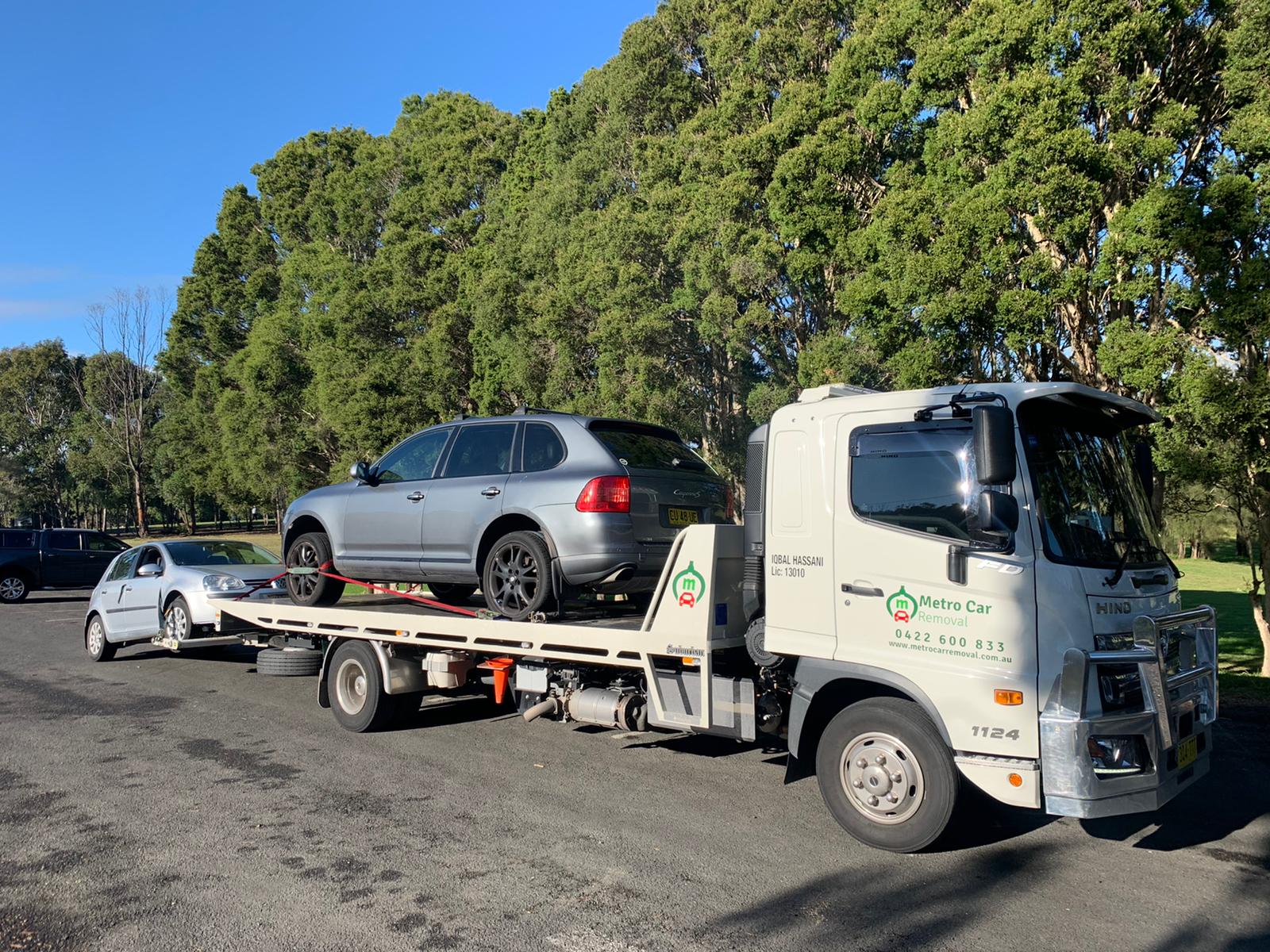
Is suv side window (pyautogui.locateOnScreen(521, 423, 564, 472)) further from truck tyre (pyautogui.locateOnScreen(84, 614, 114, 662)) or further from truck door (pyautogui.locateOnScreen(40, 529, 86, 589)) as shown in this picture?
truck door (pyautogui.locateOnScreen(40, 529, 86, 589))

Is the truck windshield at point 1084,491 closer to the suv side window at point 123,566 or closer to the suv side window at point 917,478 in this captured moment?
the suv side window at point 917,478

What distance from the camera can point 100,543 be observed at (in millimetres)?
24062

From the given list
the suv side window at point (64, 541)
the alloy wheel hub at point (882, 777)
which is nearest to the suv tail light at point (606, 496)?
the alloy wheel hub at point (882, 777)

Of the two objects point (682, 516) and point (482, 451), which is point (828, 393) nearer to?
point (682, 516)

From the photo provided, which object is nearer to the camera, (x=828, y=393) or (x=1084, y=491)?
(x=1084, y=491)

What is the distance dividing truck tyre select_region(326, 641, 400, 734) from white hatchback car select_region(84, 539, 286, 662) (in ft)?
6.92

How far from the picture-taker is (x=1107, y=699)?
4.44 m

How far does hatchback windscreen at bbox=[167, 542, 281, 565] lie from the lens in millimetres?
11875

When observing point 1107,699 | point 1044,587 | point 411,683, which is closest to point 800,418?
point 1044,587

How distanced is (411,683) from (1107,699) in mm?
5353

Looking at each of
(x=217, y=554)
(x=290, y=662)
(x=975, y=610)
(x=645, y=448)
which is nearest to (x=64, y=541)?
(x=217, y=554)

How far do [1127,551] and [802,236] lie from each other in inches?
495

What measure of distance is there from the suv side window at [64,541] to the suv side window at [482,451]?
1984 cm

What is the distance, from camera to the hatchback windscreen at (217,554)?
11.9 m
